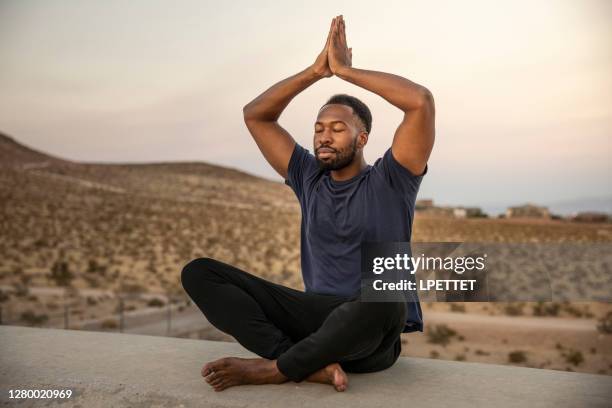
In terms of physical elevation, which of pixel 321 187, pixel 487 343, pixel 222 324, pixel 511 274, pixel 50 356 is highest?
pixel 321 187

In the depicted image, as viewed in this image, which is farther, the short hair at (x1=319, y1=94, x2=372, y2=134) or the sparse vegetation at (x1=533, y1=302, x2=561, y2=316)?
the sparse vegetation at (x1=533, y1=302, x2=561, y2=316)

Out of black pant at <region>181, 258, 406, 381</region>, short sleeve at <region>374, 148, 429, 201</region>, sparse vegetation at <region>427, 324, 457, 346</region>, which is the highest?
short sleeve at <region>374, 148, 429, 201</region>

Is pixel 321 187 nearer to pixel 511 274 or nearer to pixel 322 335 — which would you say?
pixel 322 335

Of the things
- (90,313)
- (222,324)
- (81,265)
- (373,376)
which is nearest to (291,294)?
(222,324)

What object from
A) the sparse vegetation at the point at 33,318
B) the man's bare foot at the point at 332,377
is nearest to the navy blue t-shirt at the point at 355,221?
the man's bare foot at the point at 332,377

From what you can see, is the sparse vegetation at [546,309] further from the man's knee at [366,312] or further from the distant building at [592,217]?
the distant building at [592,217]

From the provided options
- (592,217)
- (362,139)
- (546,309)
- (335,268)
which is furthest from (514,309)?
(592,217)

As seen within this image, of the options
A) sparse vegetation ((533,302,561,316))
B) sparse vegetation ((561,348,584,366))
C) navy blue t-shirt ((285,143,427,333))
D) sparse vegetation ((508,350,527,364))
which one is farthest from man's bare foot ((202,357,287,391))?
sparse vegetation ((533,302,561,316))

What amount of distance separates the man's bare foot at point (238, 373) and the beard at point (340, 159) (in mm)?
1130

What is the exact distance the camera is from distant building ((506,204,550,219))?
2464 inches

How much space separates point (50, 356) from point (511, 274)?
9.92 ft

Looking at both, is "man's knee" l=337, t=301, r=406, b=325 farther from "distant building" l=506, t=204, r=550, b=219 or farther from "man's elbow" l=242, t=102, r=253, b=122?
"distant building" l=506, t=204, r=550, b=219

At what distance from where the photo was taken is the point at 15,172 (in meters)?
58.8

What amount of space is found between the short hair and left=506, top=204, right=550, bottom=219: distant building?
204 ft
